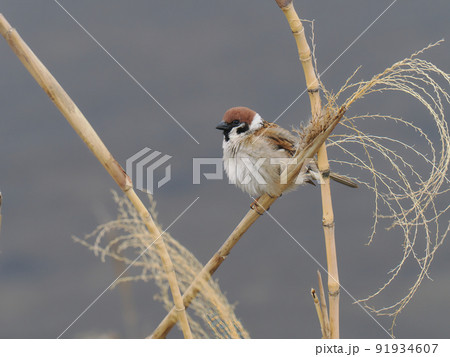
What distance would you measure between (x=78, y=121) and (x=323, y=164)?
2.34ft

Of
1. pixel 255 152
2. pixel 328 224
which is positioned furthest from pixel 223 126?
pixel 328 224

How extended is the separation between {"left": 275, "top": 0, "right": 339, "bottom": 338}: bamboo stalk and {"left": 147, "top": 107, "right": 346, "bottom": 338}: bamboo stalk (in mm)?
47

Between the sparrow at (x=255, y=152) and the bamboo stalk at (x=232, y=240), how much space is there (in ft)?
2.98

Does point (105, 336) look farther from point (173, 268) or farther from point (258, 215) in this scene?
point (258, 215)

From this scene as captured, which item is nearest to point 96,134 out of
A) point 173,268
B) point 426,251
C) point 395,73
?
point 173,268

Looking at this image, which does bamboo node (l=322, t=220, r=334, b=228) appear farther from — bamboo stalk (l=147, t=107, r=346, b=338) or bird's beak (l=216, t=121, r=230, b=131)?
bird's beak (l=216, t=121, r=230, b=131)

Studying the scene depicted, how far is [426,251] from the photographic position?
1.44 m

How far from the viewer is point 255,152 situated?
9.07 feet

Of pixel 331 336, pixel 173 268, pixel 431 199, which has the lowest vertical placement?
pixel 331 336

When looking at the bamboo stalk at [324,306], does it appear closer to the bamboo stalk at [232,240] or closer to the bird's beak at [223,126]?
the bamboo stalk at [232,240]

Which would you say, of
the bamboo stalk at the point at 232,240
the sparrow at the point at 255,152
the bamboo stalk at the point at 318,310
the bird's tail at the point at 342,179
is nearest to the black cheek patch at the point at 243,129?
the sparrow at the point at 255,152

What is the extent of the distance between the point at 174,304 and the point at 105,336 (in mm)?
204

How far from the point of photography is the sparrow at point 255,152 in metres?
2.67

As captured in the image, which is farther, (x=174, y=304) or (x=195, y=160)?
(x=195, y=160)
